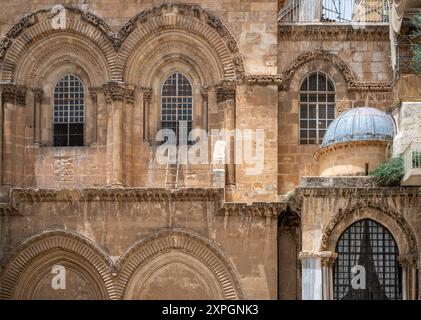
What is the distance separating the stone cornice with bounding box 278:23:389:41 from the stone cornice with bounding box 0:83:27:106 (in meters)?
8.26

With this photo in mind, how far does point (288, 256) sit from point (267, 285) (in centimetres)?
123

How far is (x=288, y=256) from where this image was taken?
1523 inches

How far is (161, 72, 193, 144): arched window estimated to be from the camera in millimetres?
40156

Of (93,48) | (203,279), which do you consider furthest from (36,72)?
(203,279)

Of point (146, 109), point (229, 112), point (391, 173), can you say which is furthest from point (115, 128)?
point (391, 173)

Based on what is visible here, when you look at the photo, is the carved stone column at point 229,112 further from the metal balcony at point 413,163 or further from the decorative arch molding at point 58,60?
the metal balcony at point 413,163

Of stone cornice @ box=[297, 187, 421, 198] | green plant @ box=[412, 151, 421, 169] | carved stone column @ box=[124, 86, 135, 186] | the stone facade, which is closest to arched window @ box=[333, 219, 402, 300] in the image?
stone cornice @ box=[297, 187, 421, 198]

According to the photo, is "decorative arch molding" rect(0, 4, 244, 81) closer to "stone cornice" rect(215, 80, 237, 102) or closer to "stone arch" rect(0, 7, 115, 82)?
"stone arch" rect(0, 7, 115, 82)

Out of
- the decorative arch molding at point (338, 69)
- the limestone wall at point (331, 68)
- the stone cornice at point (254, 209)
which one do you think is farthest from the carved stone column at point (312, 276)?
the decorative arch molding at point (338, 69)

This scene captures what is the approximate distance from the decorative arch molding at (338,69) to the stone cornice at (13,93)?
8.04 meters

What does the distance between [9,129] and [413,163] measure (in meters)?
12.7

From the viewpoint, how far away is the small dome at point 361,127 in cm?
3694

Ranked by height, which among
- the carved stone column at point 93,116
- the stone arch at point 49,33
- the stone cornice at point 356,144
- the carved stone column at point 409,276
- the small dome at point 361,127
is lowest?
the carved stone column at point 409,276

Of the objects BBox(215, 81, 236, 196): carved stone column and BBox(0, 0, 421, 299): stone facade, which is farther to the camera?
BBox(215, 81, 236, 196): carved stone column
